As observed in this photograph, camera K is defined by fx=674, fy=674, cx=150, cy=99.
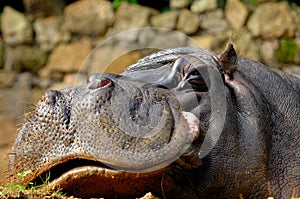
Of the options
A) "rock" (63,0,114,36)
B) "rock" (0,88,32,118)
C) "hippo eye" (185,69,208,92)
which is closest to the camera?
"hippo eye" (185,69,208,92)

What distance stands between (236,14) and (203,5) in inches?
15.6

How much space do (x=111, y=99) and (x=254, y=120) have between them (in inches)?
31.3

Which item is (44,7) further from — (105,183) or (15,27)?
(105,183)

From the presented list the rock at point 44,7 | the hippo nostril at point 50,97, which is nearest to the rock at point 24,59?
the rock at point 44,7

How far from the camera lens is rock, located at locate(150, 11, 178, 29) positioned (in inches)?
311

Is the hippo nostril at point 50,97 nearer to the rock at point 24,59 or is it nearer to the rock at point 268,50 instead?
the rock at point 268,50

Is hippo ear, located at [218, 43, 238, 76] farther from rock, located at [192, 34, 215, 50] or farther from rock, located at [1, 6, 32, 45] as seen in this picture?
rock, located at [1, 6, 32, 45]

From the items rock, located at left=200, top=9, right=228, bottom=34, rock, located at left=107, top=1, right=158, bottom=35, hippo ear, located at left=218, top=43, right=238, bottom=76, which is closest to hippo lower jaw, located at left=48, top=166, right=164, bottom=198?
hippo ear, located at left=218, top=43, right=238, bottom=76

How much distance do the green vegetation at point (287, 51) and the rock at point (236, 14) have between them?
1.70ft

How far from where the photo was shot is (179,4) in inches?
310

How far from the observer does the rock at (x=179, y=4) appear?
25.7ft

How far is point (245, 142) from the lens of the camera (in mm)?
3238

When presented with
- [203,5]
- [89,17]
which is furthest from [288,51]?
[89,17]

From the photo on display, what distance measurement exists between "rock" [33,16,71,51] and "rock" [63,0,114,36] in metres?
0.12
